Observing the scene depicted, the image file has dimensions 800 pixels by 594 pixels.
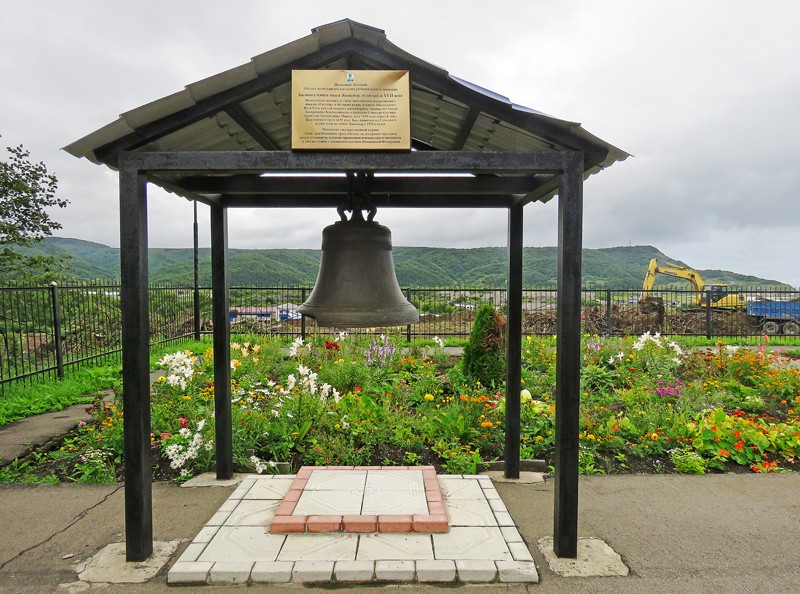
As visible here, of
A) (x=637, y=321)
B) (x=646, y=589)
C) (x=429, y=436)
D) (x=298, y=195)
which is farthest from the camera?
(x=637, y=321)

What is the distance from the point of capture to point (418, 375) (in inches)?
281

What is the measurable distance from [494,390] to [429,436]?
183 cm

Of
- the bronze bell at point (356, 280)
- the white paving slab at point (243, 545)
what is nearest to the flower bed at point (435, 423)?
the white paving slab at point (243, 545)

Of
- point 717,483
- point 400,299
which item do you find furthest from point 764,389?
point 400,299

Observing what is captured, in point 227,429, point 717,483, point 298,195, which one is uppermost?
point 298,195

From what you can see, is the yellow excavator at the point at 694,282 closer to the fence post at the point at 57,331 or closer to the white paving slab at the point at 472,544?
the white paving slab at the point at 472,544

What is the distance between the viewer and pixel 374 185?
3506 millimetres

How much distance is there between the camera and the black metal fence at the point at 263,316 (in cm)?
792

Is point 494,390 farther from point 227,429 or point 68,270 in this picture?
point 68,270

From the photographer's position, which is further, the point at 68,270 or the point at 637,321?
the point at 637,321

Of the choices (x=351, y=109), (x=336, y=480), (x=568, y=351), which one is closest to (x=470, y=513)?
(x=336, y=480)

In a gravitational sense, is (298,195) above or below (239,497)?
above

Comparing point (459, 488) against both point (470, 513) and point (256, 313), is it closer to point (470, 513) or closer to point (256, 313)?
point (470, 513)

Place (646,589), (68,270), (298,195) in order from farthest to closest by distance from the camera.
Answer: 1. (68,270)
2. (298,195)
3. (646,589)
